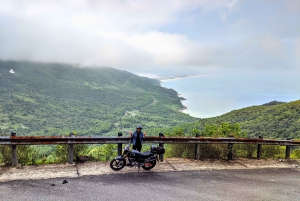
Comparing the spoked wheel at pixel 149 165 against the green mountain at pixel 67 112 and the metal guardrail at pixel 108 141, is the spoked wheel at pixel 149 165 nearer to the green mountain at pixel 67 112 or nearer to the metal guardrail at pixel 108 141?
the metal guardrail at pixel 108 141

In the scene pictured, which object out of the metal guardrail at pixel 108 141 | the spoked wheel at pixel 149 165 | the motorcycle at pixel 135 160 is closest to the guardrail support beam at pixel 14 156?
the metal guardrail at pixel 108 141

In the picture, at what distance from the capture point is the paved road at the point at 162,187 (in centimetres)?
606

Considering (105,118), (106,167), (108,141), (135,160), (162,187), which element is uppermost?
(108,141)

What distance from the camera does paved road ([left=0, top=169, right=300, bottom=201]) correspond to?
19.9 feet

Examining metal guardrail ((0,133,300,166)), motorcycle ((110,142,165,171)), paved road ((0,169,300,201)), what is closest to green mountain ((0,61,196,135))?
metal guardrail ((0,133,300,166))

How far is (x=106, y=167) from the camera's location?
8188 millimetres

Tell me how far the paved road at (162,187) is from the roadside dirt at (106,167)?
14.2 inches

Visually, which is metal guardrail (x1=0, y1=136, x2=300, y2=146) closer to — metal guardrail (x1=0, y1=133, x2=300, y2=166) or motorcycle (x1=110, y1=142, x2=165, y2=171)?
metal guardrail (x1=0, y1=133, x2=300, y2=166)

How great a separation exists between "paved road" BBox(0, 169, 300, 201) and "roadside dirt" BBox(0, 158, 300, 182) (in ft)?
1.18

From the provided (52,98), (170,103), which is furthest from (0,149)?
(170,103)

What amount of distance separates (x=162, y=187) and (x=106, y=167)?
2152 millimetres

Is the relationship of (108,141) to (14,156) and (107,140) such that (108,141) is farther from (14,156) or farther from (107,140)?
(14,156)

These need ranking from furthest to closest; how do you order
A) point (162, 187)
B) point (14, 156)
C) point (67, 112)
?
point (67, 112) → point (14, 156) → point (162, 187)

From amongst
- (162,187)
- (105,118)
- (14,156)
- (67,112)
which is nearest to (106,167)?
(162,187)
